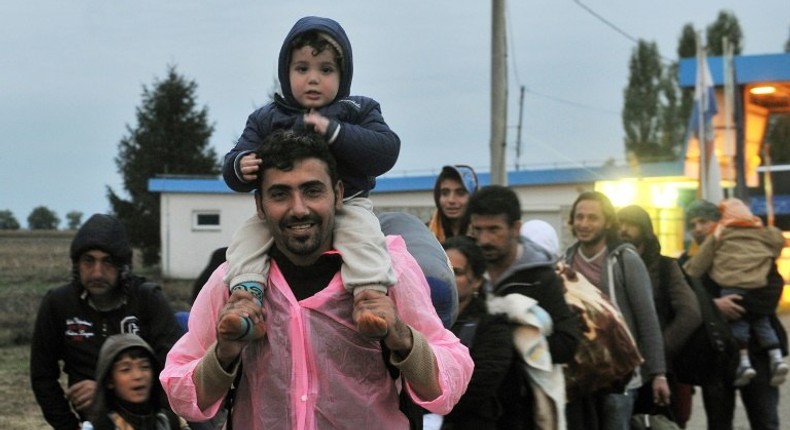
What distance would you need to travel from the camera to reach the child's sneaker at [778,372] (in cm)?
856

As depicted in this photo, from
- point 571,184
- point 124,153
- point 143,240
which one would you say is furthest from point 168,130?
point 571,184

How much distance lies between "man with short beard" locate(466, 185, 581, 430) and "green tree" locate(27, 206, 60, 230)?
46.2 meters

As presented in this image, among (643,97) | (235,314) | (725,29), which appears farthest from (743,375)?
(643,97)

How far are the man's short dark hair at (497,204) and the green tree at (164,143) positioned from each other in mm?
44408

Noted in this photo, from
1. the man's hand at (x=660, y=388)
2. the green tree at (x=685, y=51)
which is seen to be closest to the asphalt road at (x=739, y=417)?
the man's hand at (x=660, y=388)

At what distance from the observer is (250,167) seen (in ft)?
10.6

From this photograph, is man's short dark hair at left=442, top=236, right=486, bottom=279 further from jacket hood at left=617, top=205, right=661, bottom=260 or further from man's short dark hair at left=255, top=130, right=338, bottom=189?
jacket hood at left=617, top=205, right=661, bottom=260

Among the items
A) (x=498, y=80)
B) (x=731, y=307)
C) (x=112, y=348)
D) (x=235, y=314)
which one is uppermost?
(x=498, y=80)

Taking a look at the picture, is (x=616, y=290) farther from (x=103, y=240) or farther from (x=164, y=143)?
→ (x=164, y=143)

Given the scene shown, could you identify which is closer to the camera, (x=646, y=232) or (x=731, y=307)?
(x=646, y=232)

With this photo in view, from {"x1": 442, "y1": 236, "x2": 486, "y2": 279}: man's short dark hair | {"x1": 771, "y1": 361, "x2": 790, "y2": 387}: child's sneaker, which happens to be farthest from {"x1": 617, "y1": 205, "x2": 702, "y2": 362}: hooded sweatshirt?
{"x1": 442, "y1": 236, "x2": 486, "y2": 279}: man's short dark hair

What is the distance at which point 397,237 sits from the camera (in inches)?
141

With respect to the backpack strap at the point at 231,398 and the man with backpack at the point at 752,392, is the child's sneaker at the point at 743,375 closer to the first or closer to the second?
the man with backpack at the point at 752,392

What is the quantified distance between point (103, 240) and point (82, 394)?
0.71 metres
